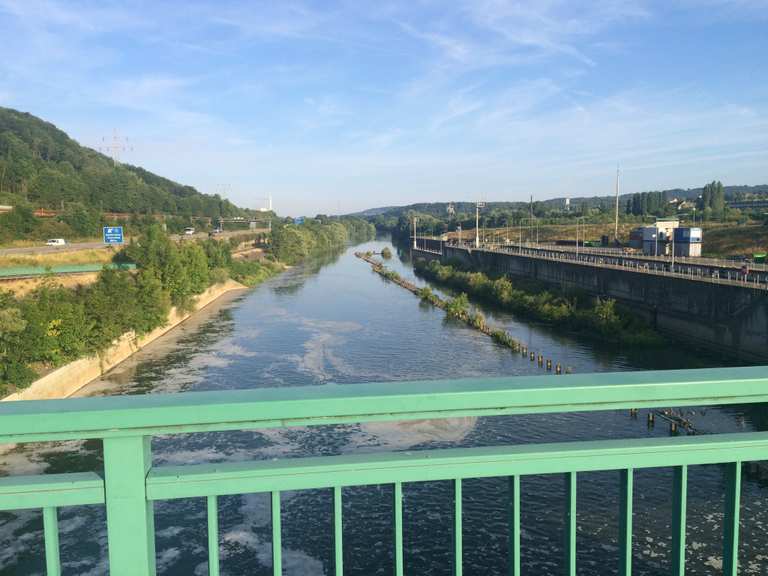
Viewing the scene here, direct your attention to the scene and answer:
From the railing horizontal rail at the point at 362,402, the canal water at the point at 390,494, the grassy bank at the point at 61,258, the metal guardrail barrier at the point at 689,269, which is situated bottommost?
the canal water at the point at 390,494

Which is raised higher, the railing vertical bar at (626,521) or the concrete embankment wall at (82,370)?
the railing vertical bar at (626,521)

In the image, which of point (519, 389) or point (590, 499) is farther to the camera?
point (590, 499)

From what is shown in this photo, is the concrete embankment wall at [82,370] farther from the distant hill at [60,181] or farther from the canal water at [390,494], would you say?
the distant hill at [60,181]

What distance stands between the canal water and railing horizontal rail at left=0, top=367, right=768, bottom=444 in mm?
308

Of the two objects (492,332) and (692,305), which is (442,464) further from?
(692,305)

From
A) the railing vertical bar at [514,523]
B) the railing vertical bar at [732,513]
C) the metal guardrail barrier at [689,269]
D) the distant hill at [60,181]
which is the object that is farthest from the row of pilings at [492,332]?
the distant hill at [60,181]

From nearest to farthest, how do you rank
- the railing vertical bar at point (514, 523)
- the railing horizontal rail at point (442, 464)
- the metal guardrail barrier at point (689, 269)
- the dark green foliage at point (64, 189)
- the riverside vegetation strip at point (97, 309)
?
the railing horizontal rail at point (442, 464), the railing vertical bar at point (514, 523), the riverside vegetation strip at point (97, 309), the metal guardrail barrier at point (689, 269), the dark green foliage at point (64, 189)

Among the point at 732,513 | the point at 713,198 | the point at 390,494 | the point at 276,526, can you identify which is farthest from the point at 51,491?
the point at 713,198

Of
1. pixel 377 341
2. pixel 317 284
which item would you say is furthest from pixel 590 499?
pixel 317 284

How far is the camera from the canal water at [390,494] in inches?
412

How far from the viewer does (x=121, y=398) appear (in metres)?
1.81

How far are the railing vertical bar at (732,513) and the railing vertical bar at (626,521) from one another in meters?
0.35

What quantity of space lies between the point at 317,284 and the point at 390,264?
2378 centimetres

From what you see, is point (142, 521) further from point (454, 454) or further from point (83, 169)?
point (83, 169)
